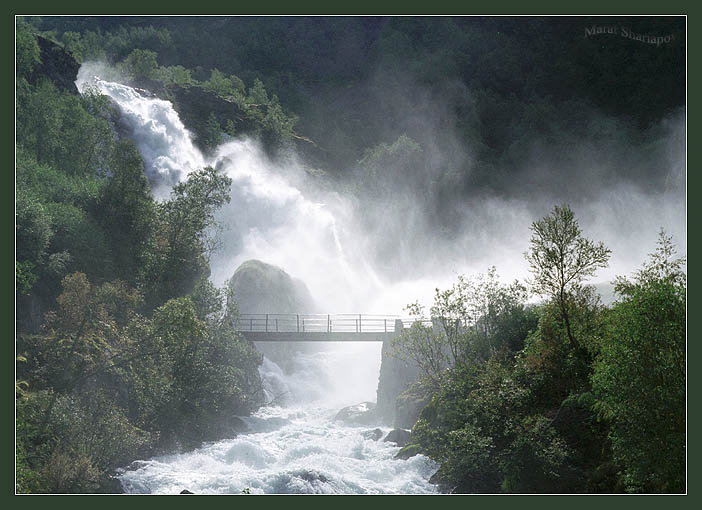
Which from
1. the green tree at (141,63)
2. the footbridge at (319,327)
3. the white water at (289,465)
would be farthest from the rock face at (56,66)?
the white water at (289,465)

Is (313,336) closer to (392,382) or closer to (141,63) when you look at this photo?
(392,382)

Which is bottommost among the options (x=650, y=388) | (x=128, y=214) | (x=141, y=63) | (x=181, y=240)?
(x=650, y=388)

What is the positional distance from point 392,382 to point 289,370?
8.60 meters

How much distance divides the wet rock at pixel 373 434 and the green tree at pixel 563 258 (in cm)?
733

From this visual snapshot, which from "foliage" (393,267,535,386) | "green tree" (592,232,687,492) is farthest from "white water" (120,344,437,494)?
"green tree" (592,232,687,492)

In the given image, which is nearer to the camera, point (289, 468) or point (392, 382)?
point (289, 468)

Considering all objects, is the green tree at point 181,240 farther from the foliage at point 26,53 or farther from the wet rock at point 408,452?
the wet rock at point 408,452

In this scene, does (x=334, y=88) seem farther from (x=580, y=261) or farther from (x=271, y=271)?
(x=580, y=261)

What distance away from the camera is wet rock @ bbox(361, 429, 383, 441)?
20425mm

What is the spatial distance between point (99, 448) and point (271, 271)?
16.5 metres

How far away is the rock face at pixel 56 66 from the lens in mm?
31391

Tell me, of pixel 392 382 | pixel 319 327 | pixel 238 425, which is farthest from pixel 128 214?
pixel 319 327

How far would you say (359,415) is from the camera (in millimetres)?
23453

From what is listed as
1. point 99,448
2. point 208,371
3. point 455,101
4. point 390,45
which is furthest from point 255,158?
point 99,448
